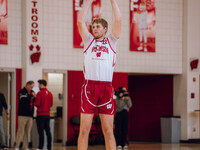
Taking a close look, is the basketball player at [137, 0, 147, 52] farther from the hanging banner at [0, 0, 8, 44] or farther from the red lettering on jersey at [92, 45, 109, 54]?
the red lettering on jersey at [92, 45, 109, 54]

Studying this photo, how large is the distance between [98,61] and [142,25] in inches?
397

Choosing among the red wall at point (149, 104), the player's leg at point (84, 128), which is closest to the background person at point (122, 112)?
the red wall at point (149, 104)

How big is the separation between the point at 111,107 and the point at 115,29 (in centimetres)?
95

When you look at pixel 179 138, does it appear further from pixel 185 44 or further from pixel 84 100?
pixel 84 100

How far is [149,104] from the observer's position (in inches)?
663

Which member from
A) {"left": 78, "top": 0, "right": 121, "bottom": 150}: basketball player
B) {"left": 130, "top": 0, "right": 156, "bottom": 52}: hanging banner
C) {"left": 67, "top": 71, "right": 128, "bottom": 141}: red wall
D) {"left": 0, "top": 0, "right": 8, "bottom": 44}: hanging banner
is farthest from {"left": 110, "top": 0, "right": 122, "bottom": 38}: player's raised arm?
{"left": 130, "top": 0, "right": 156, "bottom": 52}: hanging banner

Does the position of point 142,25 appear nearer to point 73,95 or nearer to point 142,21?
point 142,21

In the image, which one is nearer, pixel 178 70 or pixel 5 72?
pixel 5 72

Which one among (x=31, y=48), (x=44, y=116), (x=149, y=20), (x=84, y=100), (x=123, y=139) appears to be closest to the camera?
(x=84, y=100)

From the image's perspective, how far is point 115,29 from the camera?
515 centimetres

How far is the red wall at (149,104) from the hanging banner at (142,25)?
1888 mm

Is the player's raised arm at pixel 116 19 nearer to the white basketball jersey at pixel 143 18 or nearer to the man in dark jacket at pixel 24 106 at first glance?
the man in dark jacket at pixel 24 106

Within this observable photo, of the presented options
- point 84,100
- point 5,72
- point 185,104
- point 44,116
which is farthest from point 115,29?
point 185,104

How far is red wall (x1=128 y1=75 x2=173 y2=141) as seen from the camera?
16127mm
